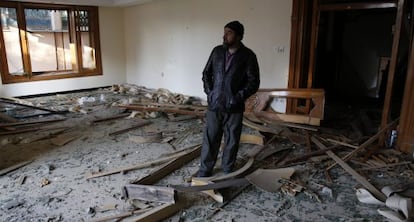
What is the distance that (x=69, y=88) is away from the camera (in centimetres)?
845

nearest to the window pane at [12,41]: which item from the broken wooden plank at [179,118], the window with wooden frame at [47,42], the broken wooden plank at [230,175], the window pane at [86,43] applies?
the window with wooden frame at [47,42]

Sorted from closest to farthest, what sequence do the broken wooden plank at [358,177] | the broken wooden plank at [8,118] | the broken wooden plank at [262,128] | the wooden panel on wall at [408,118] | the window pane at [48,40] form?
the broken wooden plank at [358,177]
the wooden panel on wall at [408,118]
the broken wooden plank at [262,128]
the broken wooden plank at [8,118]
the window pane at [48,40]

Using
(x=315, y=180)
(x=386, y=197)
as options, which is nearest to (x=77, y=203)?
(x=315, y=180)

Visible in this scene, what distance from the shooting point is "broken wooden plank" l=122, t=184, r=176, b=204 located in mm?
2836

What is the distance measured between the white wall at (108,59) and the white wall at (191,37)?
8.5 inches

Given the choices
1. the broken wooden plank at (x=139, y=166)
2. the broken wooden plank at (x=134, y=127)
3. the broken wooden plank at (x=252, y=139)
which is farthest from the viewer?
the broken wooden plank at (x=134, y=127)

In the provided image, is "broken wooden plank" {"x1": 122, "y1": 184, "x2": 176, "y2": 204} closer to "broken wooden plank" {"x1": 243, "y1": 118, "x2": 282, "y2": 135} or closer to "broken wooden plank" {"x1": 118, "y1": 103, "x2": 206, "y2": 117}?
"broken wooden plank" {"x1": 243, "y1": 118, "x2": 282, "y2": 135}

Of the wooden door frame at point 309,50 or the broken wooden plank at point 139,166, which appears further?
the wooden door frame at point 309,50

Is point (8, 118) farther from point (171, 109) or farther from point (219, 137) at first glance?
point (219, 137)

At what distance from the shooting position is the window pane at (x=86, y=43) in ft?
27.6

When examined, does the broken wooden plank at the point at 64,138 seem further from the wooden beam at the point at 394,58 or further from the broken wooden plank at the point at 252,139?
the wooden beam at the point at 394,58

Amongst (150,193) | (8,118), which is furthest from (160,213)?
(8,118)

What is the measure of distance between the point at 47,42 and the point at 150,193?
7.06 m

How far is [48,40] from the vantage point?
8.31m
